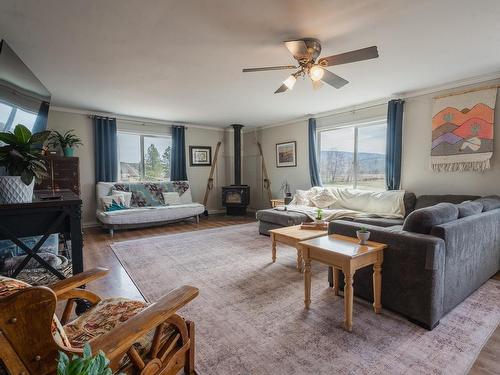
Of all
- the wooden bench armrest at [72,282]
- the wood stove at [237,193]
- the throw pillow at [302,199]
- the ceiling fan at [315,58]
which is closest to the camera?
the wooden bench armrest at [72,282]

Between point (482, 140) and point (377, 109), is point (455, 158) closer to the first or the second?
point (482, 140)

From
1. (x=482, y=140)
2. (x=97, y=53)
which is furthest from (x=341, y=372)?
(x=482, y=140)

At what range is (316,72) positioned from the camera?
8.33 ft

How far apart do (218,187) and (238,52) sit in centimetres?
493

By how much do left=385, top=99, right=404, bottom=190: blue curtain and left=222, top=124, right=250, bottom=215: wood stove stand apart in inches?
129

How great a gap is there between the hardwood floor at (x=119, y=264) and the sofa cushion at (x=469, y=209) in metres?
0.88

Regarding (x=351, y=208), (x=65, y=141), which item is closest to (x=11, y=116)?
(x=65, y=141)

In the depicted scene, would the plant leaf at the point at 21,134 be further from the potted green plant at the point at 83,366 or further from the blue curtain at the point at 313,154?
the blue curtain at the point at 313,154

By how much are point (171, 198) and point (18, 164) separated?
4432 millimetres

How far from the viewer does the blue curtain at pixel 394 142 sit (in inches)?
169

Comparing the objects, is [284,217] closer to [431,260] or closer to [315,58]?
[315,58]

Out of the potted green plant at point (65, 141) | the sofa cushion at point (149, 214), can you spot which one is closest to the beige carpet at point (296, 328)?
the sofa cushion at point (149, 214)

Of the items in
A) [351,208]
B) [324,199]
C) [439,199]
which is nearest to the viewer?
[439,199]

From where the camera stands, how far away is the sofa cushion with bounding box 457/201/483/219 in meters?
2.30
